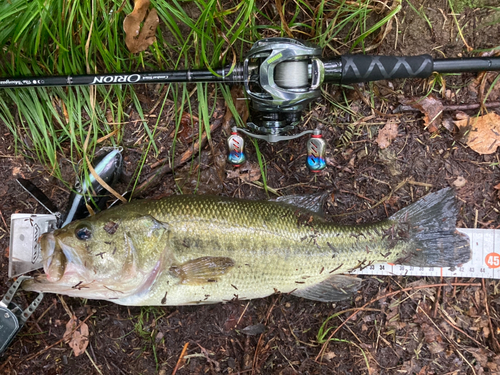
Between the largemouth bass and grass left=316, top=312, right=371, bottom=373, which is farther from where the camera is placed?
grass left=316, top=312, right=371, bottom=373

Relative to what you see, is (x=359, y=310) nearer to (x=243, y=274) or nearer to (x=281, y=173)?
(x=243, y=274)

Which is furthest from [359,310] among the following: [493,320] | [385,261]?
[493,320]

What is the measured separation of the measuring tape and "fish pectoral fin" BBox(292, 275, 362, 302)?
→ 0.23 metres

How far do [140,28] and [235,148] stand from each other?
1265 millimetres

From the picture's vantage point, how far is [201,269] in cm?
253

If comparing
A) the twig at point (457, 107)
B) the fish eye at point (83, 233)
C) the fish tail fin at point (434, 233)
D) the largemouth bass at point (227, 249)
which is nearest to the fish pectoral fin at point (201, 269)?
the largemouth bass at point (227, 249)

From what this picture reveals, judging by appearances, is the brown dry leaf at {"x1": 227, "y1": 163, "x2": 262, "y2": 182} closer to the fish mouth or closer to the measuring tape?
the measuring tape

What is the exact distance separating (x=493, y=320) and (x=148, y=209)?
10.5ft

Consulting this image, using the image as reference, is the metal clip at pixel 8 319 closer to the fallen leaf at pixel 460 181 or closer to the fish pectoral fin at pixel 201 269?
the fish pectoral fin at pixel 201 269

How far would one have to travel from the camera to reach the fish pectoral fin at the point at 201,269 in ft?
8.30

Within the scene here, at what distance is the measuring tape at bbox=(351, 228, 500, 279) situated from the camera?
301 cm

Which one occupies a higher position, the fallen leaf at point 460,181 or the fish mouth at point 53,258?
the fish mouth at point 53,258

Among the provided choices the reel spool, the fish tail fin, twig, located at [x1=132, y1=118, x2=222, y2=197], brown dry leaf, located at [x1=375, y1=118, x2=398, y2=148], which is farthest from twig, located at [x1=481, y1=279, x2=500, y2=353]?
twig, located at [x1=132, y1=118, x2=222, y2=197]

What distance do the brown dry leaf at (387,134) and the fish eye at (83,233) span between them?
2561mm
